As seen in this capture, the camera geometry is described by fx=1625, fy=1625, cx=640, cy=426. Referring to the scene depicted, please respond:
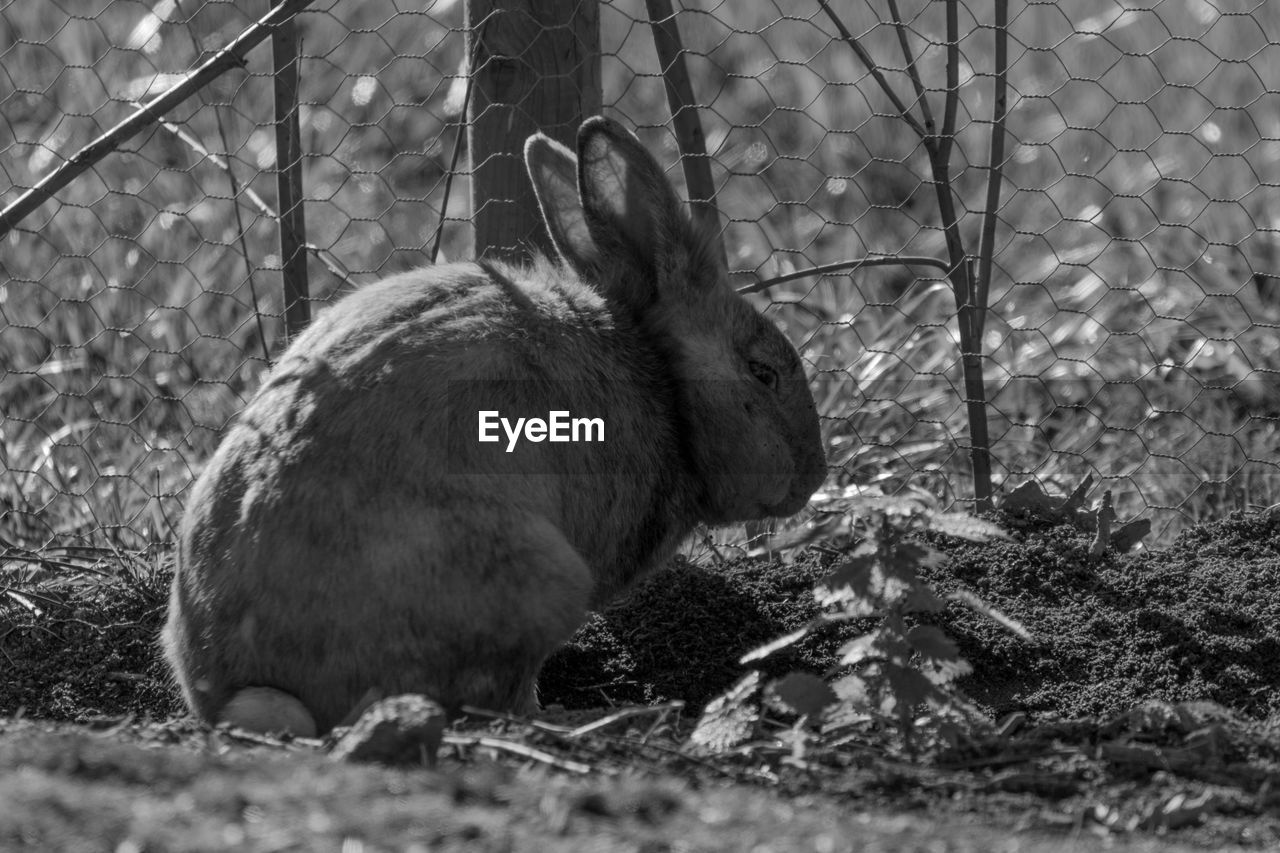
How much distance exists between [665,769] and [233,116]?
5268 millimetres

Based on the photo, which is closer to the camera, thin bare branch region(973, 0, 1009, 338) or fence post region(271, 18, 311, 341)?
thin bare branch region(973, 0, 1009, 338)

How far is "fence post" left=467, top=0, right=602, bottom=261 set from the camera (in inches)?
160

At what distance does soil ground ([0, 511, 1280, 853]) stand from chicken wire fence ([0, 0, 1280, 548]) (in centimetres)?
59

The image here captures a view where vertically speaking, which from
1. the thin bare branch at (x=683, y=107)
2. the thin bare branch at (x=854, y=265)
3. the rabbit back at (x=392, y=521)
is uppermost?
the thin bare branch at (x=683, y=107)

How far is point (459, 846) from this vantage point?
6.69 feet

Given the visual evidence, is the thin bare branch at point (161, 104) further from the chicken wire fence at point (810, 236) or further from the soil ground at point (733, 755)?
the soil ground at point (733, 755)

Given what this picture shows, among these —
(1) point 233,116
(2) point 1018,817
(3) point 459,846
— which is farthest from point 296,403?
(1) point 233,116

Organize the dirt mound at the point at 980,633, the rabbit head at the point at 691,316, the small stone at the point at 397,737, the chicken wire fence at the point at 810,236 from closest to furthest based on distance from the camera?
the small stone at the point at 397,737 → the dirt mound at the point at 980,633 → the rabbit head at the point at 691,316 → the chicken wire fence at the point at 810,236

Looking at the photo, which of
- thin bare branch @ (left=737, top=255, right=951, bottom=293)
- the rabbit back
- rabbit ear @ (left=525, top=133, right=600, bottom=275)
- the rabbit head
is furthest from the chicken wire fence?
the rabbit back

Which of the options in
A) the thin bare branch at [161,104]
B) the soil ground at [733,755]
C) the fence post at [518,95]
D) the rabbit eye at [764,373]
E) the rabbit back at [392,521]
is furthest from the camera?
the fence post at [518,95]

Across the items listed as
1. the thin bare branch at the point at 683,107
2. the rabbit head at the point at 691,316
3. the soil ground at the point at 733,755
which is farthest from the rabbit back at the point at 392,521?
the thin bare branch at the point at 683,107

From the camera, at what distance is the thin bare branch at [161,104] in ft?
13.0

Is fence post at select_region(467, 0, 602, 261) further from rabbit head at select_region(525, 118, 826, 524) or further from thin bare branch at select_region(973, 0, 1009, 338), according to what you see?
thin bare branch at select_region(973, 0, 1009, 338)

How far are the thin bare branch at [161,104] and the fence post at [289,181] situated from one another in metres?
0.10
